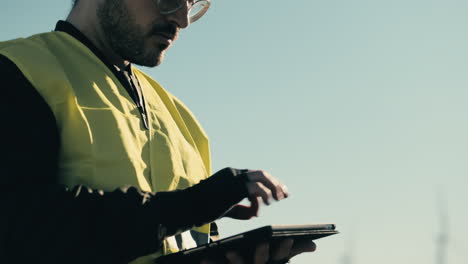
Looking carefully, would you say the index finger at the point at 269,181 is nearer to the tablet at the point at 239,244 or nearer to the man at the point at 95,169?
the man at the point at 95,169

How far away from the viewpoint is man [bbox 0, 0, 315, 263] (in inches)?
118

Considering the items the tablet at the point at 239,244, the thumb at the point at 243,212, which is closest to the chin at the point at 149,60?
the thumb at the point at 243,212

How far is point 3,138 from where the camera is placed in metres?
3.01

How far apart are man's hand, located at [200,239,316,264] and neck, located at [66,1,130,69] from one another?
53.0 inches

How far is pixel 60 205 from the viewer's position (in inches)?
118

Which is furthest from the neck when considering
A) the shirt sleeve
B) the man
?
the shirt sleeve

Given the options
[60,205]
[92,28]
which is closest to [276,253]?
[60,205]

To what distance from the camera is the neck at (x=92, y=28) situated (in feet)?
13.2

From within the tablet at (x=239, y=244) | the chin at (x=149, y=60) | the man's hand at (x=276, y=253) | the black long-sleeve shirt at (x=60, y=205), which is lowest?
the man's hand at (x=276, y=253)

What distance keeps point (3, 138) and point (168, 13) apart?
1.40 m

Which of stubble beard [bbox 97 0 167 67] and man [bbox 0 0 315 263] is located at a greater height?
stubble beard [bbox 97 0 167 67]

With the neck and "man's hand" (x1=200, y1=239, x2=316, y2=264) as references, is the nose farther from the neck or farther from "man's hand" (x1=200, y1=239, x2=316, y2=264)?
"man's hand" (x1=200, y1=239, x2=316, y2=264)

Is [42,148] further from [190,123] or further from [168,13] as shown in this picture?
[190,123]

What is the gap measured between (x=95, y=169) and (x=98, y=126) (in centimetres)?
22
